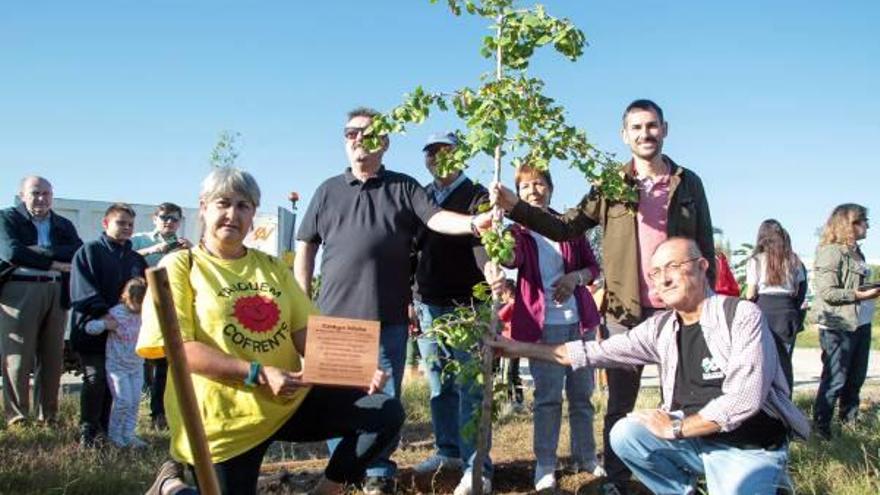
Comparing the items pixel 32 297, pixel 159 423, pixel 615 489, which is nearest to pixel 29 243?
pixel 32 297

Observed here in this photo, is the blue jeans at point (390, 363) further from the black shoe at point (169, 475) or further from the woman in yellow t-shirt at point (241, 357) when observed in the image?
the black shoe at point (169, 475)

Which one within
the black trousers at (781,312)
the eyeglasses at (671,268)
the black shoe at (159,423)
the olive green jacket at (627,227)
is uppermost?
the olive green jacket at (627,227)

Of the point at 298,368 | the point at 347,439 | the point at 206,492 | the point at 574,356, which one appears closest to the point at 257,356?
the point at 298,368

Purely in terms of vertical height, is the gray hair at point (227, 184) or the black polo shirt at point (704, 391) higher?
the gray hair at point (227, 184)

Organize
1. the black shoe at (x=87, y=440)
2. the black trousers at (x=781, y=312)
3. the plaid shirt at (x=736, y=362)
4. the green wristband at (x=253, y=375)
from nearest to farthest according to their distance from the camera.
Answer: the green wristband at (x=253, y=375) → the plaid shirt at (x=736, y=362) → the black shoe at (x=87, y=440) → the black trousers at (x=781, y=312)

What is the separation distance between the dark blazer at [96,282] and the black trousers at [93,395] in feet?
0.30

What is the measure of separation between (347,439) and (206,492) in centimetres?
144

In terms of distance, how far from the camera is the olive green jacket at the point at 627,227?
430 cm

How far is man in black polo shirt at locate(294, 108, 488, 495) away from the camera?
460 centimetres

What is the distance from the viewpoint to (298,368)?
361 cm

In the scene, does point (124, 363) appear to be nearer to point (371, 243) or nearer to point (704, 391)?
point (371, 243)

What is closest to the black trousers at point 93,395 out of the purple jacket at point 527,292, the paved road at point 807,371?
the purple jacket at point 527,292

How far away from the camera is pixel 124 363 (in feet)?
20.3

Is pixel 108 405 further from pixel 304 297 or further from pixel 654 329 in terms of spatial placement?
pixel 654 329
